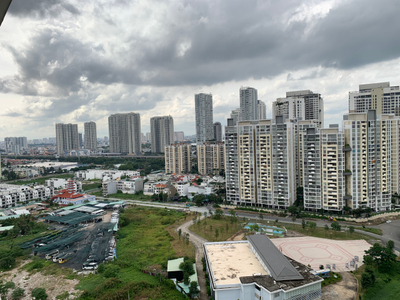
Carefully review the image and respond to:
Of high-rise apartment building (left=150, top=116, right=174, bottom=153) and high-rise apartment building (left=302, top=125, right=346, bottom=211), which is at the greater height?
high-rise apartment building (left=150, top=116, right=174, bottom=153)

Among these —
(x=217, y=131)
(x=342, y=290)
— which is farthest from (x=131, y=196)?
(x=217, y=131)

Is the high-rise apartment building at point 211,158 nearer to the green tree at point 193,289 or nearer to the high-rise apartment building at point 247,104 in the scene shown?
the high-rise apartment building at point 247,104

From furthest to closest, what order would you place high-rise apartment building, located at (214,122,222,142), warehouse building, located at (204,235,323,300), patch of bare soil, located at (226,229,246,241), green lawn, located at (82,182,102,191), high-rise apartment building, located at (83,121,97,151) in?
high-rise apartment building, located at (83,121,97,151) < high-rise apartment building, located at (214,122,222,142) < green lawn, located at (82,182,102,191) < patch of bare soil, located at (226,229,246,241) < warehouse building, located at (204,235,323,300)

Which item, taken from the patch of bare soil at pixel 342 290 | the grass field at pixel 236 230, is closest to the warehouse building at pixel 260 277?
the patch of bare soil at pixel 342 290

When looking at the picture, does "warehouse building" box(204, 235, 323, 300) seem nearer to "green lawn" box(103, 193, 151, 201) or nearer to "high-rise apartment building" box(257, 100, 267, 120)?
"green lawn" box(103, 193, 151, 201)

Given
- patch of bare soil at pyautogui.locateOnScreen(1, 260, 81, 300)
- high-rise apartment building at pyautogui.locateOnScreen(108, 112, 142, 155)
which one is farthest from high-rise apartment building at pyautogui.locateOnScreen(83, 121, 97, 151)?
patch of bare soil at pyautogui.locateOnScreen(1, 260, 81, 300)

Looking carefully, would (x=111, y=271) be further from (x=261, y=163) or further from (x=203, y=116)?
(x=203, y=116)

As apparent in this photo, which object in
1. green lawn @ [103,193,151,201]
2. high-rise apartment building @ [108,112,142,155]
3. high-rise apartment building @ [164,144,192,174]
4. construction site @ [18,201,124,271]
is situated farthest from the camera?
high-rise apartment building @ [108,112,142,155]
